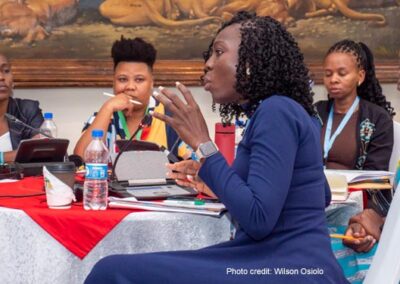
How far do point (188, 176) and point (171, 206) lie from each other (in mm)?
211

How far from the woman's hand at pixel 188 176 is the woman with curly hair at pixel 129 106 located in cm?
64

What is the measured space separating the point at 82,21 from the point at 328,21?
5.38ft

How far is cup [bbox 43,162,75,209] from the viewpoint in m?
1.93

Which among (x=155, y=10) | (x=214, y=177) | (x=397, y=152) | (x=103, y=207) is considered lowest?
(x=397, y=152)

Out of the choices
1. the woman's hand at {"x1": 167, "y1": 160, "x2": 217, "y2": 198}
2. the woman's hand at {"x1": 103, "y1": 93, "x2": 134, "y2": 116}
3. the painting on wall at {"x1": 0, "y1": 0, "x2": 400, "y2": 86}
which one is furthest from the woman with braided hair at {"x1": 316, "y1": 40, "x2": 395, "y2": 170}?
the woman's hand at {"x1": 167, "y1": 160, "x2": 217, "y2": 198}

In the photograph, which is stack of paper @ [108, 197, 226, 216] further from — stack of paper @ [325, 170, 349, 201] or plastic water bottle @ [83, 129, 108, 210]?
stack of paper @ [325, 170, 349, 201]

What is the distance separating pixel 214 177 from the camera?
1.63m

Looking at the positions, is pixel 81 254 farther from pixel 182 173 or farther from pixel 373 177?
pixel 373 177

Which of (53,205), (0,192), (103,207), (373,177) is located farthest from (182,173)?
(373,177)

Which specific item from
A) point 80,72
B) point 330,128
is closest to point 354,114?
point 330,128

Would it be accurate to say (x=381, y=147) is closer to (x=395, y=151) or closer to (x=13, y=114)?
(x=395, y=151)

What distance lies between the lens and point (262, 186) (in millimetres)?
1558

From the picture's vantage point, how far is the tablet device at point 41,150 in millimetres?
2473

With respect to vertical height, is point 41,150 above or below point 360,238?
above
